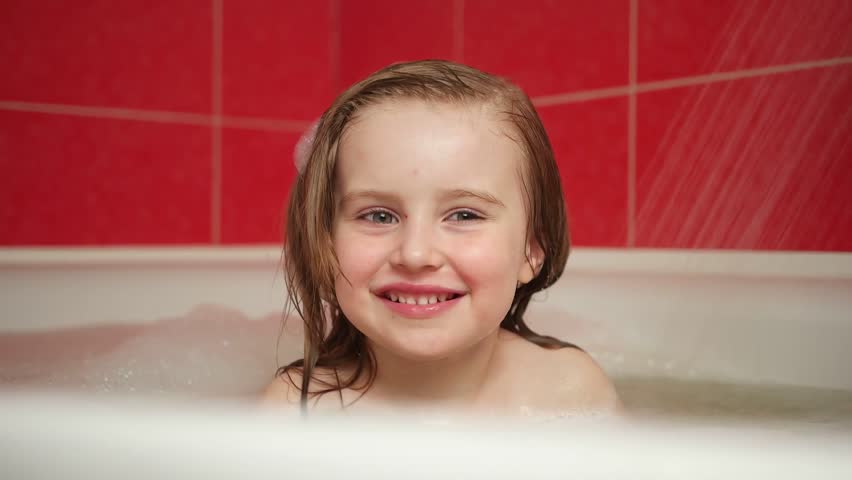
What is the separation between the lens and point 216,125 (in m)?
2.31

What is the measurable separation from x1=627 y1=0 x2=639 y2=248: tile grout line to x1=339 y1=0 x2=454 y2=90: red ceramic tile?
0.59 m

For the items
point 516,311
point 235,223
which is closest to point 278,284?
point 516,311

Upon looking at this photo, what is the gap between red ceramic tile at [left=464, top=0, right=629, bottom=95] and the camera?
67.9 inches

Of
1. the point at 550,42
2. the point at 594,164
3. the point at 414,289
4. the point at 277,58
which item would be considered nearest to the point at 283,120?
the point at 277,58

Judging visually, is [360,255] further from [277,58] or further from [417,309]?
[277,58]

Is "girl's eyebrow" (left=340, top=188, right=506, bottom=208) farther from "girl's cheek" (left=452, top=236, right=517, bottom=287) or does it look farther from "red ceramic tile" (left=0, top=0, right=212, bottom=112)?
"red ceramic tile" (left=0, top=0, right=212, bottom=112)

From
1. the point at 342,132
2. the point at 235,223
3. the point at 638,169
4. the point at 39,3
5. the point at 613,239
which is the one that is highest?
the point at 39,3

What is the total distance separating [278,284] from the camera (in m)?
1.54

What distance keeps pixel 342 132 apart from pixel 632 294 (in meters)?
0.68

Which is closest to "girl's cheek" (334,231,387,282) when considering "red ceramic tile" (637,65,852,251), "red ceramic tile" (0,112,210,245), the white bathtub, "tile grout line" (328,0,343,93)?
the white bathtub

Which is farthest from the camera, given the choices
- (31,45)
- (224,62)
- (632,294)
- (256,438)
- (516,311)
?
(224,62)

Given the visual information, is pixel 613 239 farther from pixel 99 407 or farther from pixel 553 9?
pixel 99 407

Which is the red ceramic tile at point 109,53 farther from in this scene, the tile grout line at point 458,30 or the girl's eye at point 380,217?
the girl's eye at point 380,217

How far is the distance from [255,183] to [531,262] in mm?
1593
